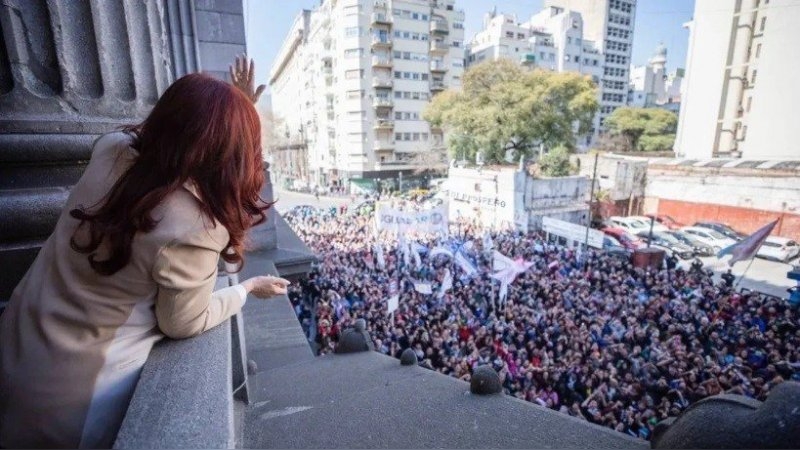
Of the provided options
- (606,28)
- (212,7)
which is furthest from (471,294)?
(606,28)

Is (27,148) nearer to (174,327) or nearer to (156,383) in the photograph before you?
(174,327)

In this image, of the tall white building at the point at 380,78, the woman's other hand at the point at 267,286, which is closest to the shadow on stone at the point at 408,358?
the woman's other hand at the point at 267,286

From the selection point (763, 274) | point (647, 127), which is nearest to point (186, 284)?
point (763, 274)

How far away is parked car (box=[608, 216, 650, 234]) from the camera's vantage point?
24.6 metres

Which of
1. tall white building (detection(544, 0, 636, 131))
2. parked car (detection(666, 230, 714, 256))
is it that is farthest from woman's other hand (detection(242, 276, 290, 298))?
tall white building (detection(544, 0, 636, 131))

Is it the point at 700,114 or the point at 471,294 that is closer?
the point at 471,294

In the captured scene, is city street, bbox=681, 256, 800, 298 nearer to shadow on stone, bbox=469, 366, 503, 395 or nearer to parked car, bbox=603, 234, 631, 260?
parked car, bbox=603, 234, 631, 260

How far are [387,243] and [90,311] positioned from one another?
16.6m

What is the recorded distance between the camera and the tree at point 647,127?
45.5 m

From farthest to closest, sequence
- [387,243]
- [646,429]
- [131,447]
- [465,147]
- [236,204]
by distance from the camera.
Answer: [465,147], [387,243], [646,429], [236,204], [131,447]

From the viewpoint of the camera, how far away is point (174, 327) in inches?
58.6

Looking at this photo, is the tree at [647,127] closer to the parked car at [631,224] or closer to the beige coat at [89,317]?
the parked car at [631,224]

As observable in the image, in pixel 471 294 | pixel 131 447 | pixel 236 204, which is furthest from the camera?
A: pixel 471 294

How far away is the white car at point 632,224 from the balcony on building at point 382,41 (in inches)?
1185
